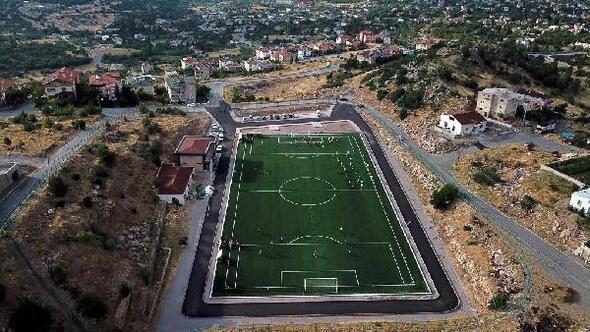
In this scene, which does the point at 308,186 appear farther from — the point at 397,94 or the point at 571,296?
the point at 397,94

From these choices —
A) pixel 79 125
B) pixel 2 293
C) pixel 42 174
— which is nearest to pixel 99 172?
pixel 42 174

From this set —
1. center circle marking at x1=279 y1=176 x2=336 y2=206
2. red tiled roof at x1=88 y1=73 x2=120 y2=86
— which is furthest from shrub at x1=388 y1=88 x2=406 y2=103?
red tiled roof at x1=88 y1=73 x2=120 y2=86

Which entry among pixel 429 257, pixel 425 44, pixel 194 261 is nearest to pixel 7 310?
pixel 194 261

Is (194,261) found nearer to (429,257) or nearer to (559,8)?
(429,257)

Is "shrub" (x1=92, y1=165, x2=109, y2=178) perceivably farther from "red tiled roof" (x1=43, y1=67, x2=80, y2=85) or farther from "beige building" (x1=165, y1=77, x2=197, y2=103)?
"beige building" (x1=165, y1=77, x2=197, y2=103)

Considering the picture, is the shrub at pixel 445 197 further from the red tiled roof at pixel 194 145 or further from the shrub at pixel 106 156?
the shrub at pixel 106 156

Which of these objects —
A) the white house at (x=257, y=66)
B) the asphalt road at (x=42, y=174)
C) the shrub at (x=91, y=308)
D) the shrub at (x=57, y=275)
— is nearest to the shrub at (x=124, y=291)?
the shrub at (x=91, y=308)
